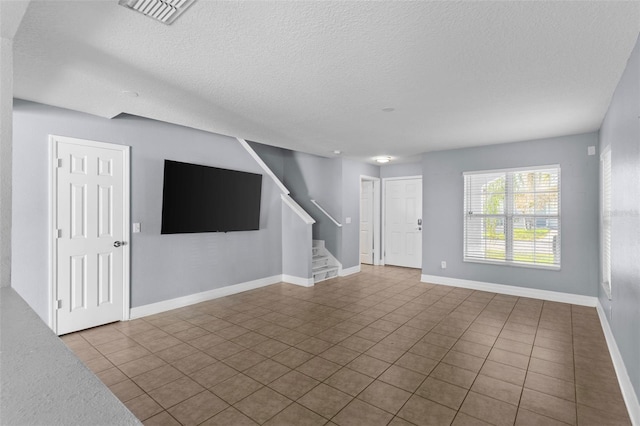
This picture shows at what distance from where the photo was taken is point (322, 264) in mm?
6516

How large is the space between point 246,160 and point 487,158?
4.02m

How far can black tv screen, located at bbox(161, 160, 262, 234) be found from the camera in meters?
4.27

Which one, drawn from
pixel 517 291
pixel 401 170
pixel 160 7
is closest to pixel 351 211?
pixel 401 170

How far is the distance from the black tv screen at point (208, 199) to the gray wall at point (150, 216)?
16 centimetres

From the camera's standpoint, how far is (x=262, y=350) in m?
3.16

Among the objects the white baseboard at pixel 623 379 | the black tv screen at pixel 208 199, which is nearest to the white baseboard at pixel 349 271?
the black tv screen at pixel 208 199

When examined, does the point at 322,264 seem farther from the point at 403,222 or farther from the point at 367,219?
the point at 403,222

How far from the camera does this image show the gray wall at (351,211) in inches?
261

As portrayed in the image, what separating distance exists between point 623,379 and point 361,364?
201 cm

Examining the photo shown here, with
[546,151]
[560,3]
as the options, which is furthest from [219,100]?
[546,151]

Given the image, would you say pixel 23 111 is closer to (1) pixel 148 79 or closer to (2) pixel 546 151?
(1) pixel 148 79

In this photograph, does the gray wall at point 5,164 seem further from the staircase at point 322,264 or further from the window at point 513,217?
the window at point 513,217

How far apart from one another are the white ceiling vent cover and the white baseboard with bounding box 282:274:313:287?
4.60m

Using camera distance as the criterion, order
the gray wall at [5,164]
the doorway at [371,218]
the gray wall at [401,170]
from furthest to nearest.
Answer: the doorway at [371,218]
the gray wall at [401,170]
the gray wall at [5,164]
